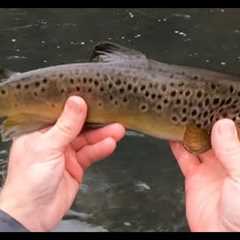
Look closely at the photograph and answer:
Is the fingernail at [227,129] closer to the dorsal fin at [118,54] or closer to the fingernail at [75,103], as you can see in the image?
the dorsal fin at [118,54]

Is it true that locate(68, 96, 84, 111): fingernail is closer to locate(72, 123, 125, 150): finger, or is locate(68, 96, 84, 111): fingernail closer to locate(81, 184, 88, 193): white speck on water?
locate(72, 123, 125, 150): finger

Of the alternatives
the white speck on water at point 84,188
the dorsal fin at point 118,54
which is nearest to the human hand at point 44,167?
the dorsal fin at point 118,54

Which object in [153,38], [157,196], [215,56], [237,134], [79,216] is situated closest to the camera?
[237,134]

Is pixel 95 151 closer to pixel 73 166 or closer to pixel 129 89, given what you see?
pixel 73 166
